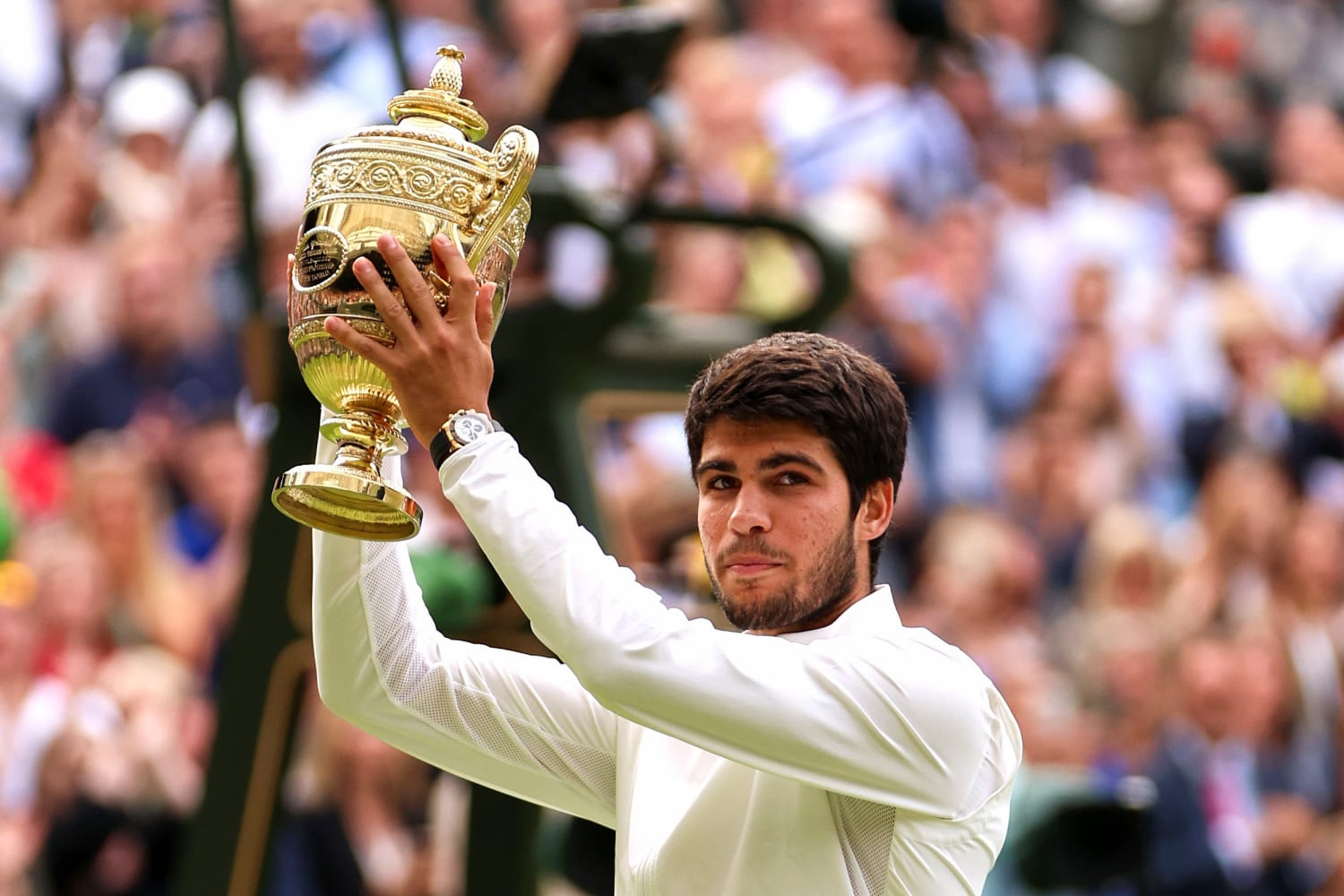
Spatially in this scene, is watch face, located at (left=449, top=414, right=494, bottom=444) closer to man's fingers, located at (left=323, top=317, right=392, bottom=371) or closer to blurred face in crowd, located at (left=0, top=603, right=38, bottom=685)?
man's fingers, located at (left=323, top=317, right=392, bottom=371)

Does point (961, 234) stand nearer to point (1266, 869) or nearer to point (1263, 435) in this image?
point (1263, 435)

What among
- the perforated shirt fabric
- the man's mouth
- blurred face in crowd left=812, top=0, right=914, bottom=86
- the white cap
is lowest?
the perforated shirt fabric

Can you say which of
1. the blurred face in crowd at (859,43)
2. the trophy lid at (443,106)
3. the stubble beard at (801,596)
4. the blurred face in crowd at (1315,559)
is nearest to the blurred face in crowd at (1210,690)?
the blurred face in crowd at (1315,559)

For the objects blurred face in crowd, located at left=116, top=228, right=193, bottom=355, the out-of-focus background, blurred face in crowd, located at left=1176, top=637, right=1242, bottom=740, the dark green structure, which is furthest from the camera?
blurred face in crowd, located at left=1176, top=637, right=1242, bottom=740

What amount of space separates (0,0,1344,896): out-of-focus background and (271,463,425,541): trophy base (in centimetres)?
237

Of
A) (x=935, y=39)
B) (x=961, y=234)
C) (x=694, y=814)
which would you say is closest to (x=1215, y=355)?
(x=961, y=234)

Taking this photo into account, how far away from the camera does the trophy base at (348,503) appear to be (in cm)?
286

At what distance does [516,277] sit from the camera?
250 inches

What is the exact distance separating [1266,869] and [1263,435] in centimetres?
242

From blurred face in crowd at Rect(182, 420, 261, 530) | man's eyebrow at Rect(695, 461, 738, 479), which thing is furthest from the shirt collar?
blurred face in crowd at Rect(182, 420, 261, 530)

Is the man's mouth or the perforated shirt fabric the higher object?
the man's mouth

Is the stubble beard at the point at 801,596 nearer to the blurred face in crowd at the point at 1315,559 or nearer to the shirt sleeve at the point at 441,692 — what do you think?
the shirt sleeve at the point at 441,692

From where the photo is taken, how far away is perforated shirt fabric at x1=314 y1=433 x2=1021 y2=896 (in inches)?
105

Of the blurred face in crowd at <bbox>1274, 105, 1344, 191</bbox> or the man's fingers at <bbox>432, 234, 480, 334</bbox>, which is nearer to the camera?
the man's fingers at <bbox>432, 234, 480, 334</bbox>
